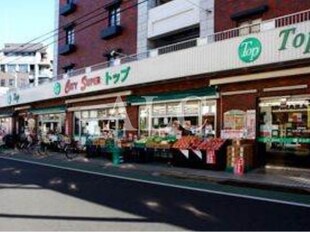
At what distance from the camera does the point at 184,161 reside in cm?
2105

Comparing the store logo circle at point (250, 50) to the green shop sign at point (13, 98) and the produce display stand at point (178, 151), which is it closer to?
the produce display stand at point (178, 151)

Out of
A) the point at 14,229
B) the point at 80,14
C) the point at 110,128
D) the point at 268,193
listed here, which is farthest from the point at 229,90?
the point at 80,14

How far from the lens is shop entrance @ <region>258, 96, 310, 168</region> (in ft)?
61.0

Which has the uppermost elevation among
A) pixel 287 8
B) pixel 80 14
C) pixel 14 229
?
pixel 80 14

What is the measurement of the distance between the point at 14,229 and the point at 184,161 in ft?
41.9

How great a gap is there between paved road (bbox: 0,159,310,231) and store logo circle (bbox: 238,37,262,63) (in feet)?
20.8

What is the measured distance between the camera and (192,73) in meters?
22.0

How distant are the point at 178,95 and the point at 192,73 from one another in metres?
2.72

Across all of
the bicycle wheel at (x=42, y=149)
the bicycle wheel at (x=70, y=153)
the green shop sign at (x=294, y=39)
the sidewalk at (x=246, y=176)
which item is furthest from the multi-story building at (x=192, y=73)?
the bicycle wheel at (x=42, y=149)

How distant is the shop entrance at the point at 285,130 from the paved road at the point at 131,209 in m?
6.18

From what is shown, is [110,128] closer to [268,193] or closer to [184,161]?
[184,161]

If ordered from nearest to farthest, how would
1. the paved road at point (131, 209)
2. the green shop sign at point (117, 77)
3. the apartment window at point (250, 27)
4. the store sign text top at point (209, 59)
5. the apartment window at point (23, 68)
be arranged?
the paved road at point (131, 209) < the store sign text top at point (209, 59) < the apartment window at point (250, 27) < the green shop sign at point (117, 77) < the apartment window at point (23, 68)

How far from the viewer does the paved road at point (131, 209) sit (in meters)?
9.14

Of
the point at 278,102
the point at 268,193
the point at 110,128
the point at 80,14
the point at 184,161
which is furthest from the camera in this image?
the point at 80,14
